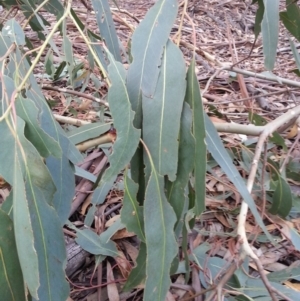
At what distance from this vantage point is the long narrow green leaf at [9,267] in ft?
1.77

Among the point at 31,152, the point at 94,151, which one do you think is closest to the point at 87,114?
the point at 94,151

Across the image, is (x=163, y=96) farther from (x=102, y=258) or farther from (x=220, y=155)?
(x=102, y=258)

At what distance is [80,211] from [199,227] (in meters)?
0.32

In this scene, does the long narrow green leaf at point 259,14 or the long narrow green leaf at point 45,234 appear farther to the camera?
the long narrow green leaf at point 259,14

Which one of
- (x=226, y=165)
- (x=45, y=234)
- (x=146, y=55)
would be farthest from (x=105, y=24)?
(x=45, y=234)

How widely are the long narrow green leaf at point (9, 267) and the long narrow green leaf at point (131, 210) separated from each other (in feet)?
0.53

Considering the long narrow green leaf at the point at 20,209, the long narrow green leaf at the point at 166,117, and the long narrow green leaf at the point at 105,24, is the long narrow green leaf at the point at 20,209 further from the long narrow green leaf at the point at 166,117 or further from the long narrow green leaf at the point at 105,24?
the long narrow green leaf at the point at 105,24

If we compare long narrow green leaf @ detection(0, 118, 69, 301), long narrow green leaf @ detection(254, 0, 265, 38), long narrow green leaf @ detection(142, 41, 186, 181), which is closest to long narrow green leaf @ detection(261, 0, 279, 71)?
long narrow green leaf @ detection(254, 0, 265, 38)

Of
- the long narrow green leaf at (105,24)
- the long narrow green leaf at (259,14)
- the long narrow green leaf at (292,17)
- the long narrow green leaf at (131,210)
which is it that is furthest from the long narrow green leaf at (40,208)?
the long narrow green leaf at (292,17)

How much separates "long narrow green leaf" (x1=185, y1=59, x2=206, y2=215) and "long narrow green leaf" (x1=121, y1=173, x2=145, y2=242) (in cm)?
10

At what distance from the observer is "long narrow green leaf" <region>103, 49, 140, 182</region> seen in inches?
22.9

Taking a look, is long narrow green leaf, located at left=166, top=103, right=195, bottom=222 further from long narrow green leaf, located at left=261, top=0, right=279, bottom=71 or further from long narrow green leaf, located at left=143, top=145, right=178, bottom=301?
long narrow green leaf, located at left=261, top=0, right=279, bottom=71

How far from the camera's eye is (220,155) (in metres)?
0.76

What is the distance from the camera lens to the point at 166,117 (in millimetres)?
620
